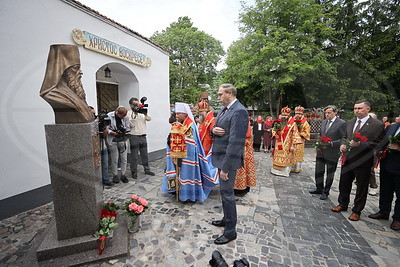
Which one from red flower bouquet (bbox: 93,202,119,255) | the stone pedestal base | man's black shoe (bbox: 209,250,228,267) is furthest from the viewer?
red flower bouquet (bbox: 93,202,119,255)

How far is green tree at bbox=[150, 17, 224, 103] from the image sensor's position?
21219 millimetres

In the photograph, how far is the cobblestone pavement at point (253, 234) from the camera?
2.43 metres

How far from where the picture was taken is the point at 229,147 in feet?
7.82

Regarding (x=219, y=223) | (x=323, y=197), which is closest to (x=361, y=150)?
(x=323, y=197)

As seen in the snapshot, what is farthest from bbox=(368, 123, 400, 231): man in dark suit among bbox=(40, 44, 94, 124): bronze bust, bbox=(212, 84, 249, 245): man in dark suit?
bbox=(40, 44, 94, 124): bronze bust

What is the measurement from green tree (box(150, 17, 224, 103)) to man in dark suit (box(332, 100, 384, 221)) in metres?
18.2

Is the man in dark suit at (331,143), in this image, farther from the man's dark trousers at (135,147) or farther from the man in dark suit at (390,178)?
the man's dark trousers at (135,147)

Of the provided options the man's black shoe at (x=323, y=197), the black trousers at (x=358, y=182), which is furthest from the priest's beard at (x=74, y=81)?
the man's black shoe at (x=323, y=197)

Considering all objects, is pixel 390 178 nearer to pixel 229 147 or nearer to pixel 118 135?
pixel 229 147

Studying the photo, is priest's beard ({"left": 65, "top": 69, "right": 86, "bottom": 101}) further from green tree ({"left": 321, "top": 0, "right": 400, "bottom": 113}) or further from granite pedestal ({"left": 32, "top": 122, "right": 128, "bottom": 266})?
green tree ({"left": 321, "top": 0, "right": 400, "bottom": 113})

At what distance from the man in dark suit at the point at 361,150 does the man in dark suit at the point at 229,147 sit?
2.43 meters

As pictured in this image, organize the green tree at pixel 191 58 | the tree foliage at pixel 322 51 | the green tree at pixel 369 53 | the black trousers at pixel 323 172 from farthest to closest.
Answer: the green tree at pixel 191 58 → the green tree at pixel 369 53 → the tree foliage at pixel 322 51 → the black trousers at pixel 323 172

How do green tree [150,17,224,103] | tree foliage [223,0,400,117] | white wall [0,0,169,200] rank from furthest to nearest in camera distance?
1. green tree [150,17,224,103]
2. tree foliage [223,0,400,117]
3. white wall [0,0,169,200]

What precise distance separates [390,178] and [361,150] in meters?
0.71
